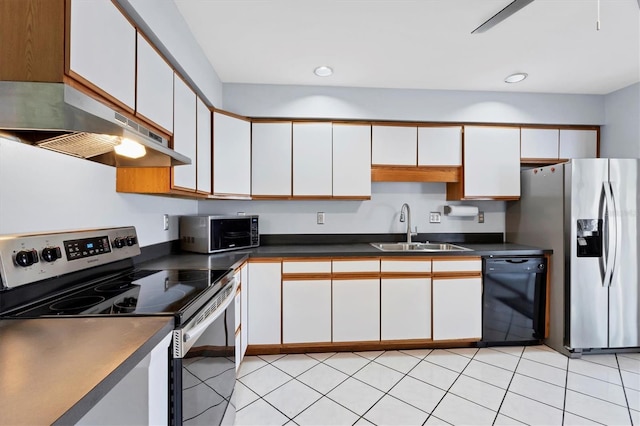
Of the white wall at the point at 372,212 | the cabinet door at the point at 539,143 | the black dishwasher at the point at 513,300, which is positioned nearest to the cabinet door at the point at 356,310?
the white wall at the point at 372,212

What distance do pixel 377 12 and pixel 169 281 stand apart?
1.92 m

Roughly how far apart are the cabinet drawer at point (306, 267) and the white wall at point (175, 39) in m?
1.47

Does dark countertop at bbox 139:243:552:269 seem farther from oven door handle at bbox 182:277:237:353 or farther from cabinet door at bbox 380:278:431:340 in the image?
oven door handle at bbox 182:277:237:353

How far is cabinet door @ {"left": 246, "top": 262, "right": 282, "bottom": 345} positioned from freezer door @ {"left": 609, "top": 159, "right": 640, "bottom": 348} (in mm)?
2740

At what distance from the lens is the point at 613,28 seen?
196cm

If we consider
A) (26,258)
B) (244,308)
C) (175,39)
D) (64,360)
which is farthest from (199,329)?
(175,39)

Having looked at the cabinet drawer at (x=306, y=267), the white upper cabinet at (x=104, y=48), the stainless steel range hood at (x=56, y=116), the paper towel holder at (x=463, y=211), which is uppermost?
the white upper cabinet at (x=104, y=48)

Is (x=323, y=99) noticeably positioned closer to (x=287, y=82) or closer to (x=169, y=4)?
(x=287, y=82)

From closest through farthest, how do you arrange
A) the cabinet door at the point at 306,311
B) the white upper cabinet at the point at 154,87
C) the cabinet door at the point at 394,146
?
1. the white upper cabinet at the point at 154,87
2. the cabinet door at the point at 306,311
3. the cabinet door at the point at 394,146

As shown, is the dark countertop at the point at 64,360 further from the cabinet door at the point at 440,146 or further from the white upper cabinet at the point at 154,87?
the cabinet door at the point at 440,146

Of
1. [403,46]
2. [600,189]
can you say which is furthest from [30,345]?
[600,189]

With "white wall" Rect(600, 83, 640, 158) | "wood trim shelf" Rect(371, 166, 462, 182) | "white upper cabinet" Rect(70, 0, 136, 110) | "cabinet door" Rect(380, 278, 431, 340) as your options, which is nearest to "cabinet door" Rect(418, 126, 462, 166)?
"wood trim shelf" Rect(371, 166, 462, 182)

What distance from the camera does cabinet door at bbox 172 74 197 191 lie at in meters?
1.75

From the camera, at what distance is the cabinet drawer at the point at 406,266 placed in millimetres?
2514
